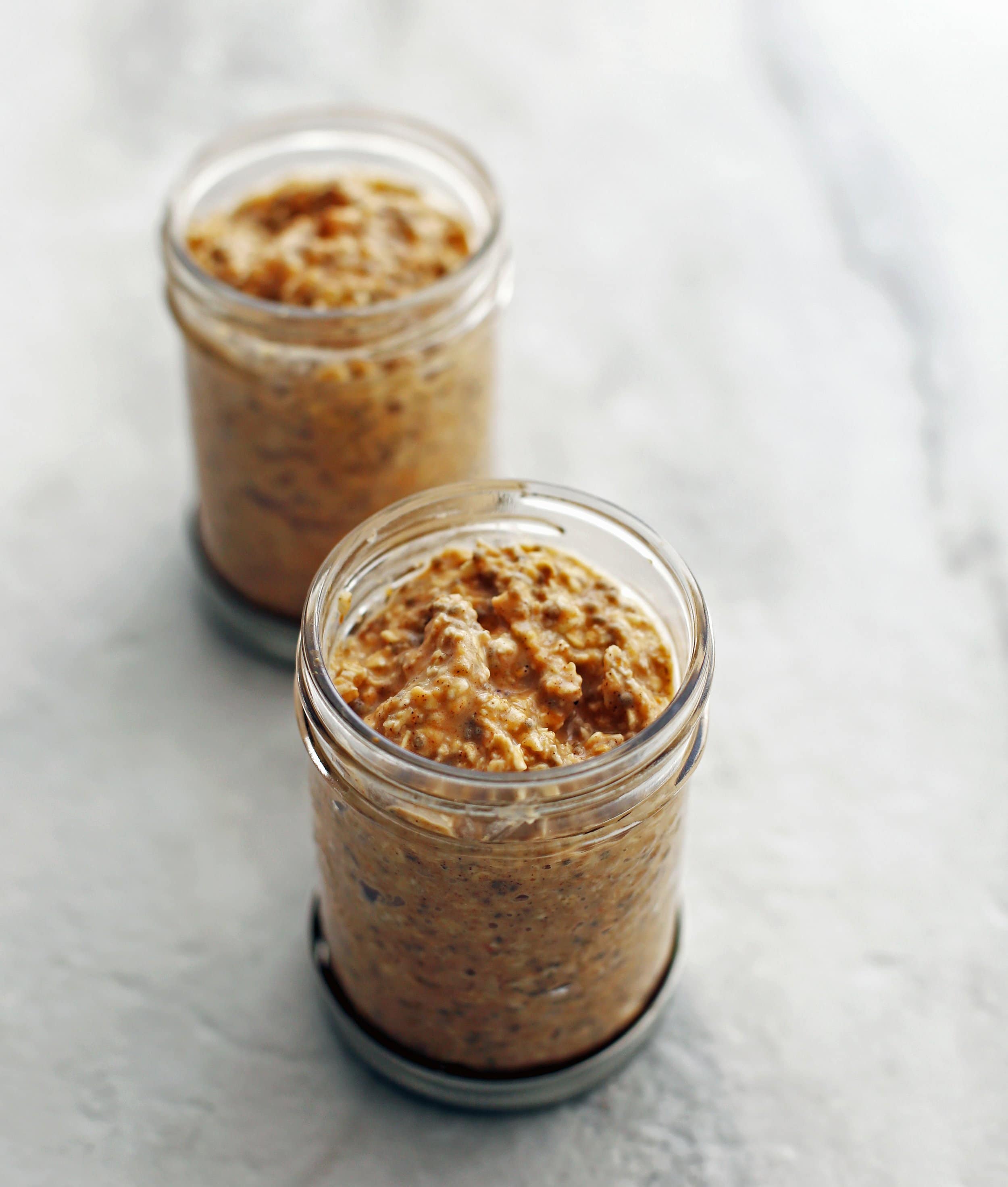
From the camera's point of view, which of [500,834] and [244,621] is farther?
[244,621]

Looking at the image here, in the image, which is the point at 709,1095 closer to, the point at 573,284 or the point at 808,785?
the point at 808,785

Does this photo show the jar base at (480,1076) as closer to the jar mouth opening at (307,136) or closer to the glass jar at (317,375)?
the glass jar at (317,375)

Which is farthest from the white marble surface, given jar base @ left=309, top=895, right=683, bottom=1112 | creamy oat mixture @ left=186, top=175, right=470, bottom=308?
creamy oat mixture @ left=186, top=175, right=470, bottom=308

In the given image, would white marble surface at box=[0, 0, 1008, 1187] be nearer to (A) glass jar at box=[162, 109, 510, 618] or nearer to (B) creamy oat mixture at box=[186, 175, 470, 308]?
(A) glass jar at box=[162, 109, 510, 618]

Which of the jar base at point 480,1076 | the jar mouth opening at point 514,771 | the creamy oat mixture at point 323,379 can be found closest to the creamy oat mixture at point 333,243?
the creamy oat mixture at point 323,379

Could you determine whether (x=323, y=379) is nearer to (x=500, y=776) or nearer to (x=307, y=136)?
(x=307, y=136)

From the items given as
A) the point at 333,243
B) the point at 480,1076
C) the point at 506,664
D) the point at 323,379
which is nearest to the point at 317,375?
the point at 323,379
